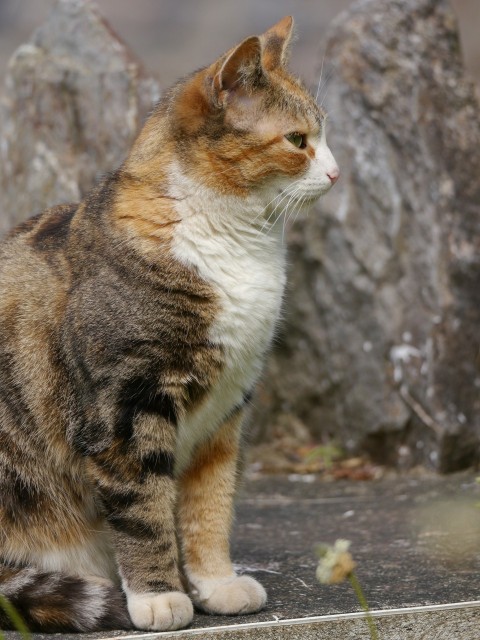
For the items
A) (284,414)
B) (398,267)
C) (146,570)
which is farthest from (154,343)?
(284,414)

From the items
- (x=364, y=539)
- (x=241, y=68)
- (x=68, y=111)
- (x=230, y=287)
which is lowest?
(x=364, y=539)

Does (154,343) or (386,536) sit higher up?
(154,343)

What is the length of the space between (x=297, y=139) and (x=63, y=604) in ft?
5.03

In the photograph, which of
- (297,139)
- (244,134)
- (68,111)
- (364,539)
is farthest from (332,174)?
(68,111)

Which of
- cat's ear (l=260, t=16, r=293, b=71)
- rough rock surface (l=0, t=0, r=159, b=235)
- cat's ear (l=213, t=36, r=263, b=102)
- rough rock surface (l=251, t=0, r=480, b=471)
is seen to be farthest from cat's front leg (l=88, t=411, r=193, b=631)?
rough rock surface (l=0, t=0, r=159, b=235)

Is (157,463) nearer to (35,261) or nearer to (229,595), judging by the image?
(229,595)

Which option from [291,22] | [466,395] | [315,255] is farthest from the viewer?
[315,255]

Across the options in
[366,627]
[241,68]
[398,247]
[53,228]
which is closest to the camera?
[366,627]

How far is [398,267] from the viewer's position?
5.39 metres

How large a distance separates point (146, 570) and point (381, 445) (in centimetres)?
273

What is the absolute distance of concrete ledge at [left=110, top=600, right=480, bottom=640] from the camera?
2662mm

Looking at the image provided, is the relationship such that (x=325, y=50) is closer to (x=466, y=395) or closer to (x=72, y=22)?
(x=72, y=22)

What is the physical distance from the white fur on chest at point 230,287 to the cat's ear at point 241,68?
0.33 m

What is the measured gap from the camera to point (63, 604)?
280cm
